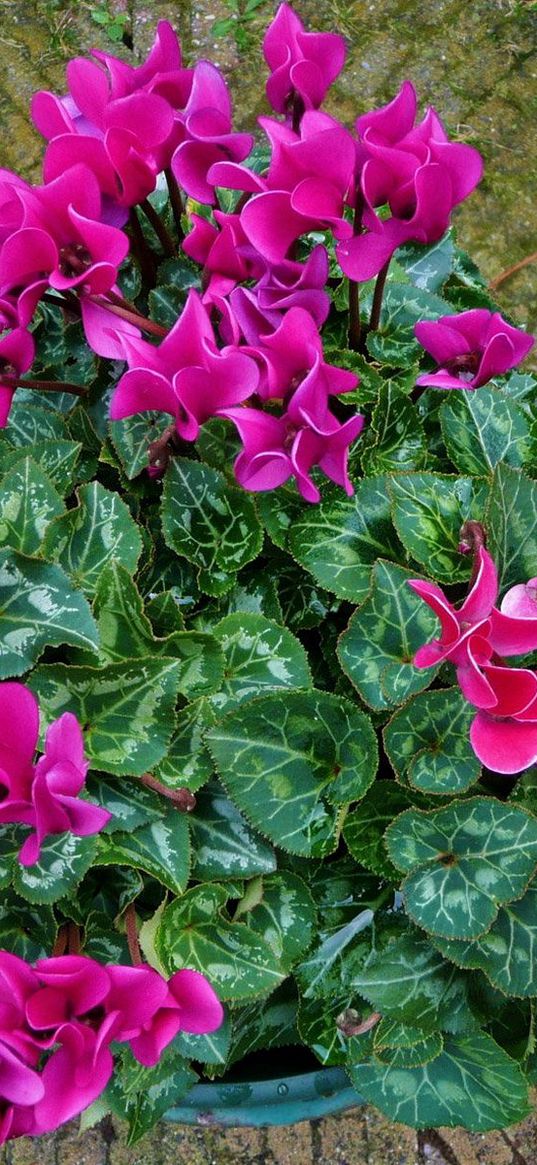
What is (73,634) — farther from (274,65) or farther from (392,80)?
(392,80)

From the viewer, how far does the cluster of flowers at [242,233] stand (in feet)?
2.46

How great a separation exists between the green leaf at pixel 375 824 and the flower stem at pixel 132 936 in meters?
0.18

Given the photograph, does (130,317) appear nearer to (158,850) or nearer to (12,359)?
(12,359)

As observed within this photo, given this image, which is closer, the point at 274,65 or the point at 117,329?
the point at 117,329

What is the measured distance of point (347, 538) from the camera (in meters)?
0.92

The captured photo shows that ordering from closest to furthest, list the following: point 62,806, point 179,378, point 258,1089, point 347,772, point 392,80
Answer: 1. point 62,806
2. point 179,378
3. point 347,772
4. point 258,1089
5. point 392,80

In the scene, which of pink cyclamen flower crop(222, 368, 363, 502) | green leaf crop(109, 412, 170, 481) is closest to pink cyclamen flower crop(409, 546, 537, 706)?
pink cyclamen flower crop(222, 368, 363, 502)

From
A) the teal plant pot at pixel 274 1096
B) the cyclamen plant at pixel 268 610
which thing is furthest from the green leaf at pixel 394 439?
the teal plant pot at pixel 274 1096

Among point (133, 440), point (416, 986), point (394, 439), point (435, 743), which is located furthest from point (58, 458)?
point (416, 986)

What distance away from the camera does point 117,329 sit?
2.56 ft

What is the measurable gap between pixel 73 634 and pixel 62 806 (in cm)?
17

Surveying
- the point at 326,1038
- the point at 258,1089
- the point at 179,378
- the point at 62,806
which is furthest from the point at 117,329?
the point at 258,1089

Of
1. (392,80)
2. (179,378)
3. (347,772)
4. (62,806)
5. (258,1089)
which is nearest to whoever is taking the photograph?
(62,806)

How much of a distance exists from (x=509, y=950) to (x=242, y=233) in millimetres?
583
